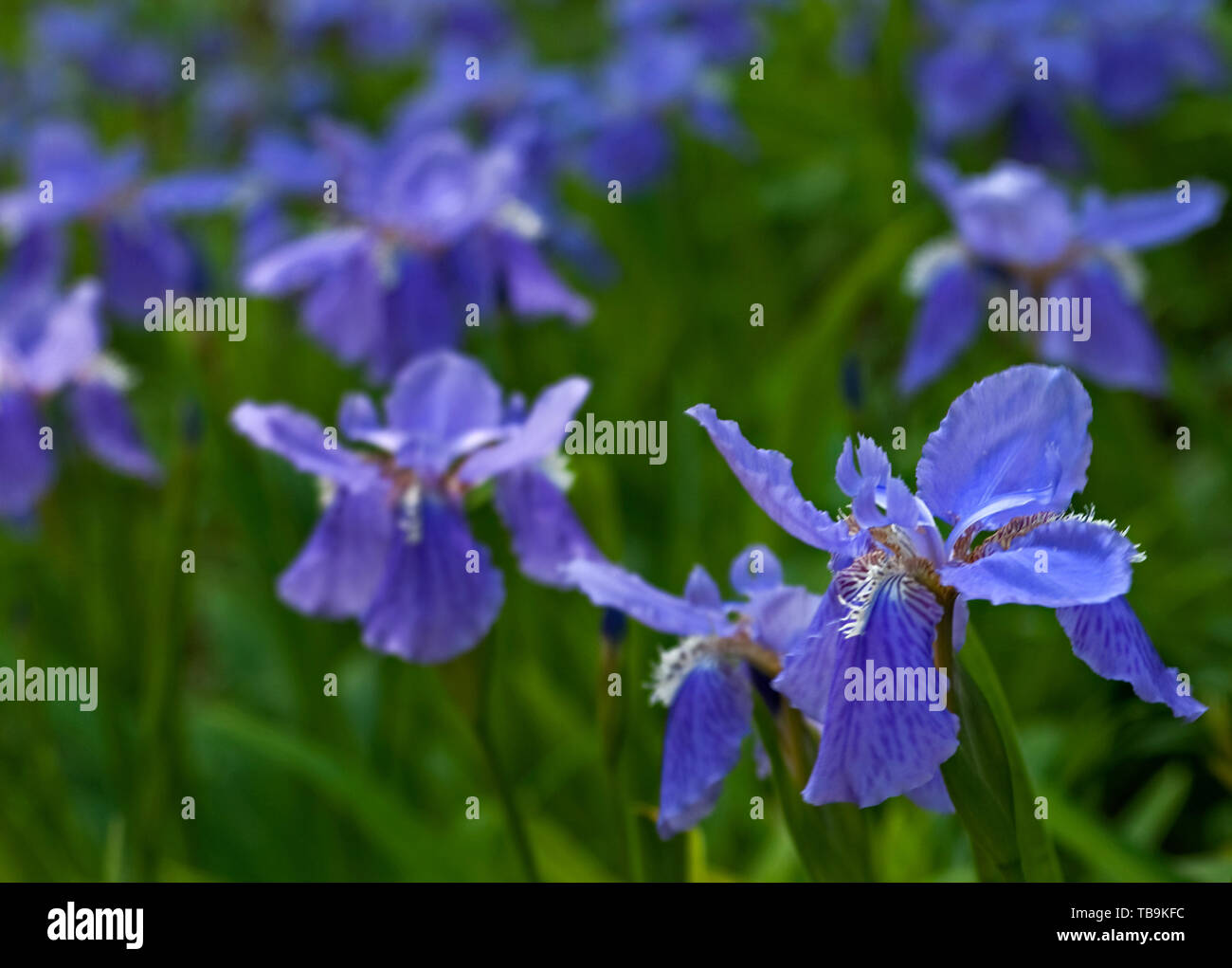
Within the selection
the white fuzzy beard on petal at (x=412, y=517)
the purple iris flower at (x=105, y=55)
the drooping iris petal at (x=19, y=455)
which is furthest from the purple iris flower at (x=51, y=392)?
the purple iris flower at (x=105, y=55)

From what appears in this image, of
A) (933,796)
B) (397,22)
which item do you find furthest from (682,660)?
(397,22)

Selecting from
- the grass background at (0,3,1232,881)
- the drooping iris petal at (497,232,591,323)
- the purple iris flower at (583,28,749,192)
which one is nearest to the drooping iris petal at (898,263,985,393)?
the grass background at (0,3,1232,881)

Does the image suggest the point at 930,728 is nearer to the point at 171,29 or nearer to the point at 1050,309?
the point at 1050,309

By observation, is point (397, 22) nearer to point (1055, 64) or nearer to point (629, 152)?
point (629, 152)

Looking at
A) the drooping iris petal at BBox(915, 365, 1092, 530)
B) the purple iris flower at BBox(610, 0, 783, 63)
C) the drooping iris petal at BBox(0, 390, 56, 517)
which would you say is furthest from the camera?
the purple iris flower at BBox(610, 0, 783, 63)

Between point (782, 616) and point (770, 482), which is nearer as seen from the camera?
point (770, 482)

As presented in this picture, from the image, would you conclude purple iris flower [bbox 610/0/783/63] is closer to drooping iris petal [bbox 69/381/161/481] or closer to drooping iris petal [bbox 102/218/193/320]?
drooping iris petal [bbox 102/218/193/320]
